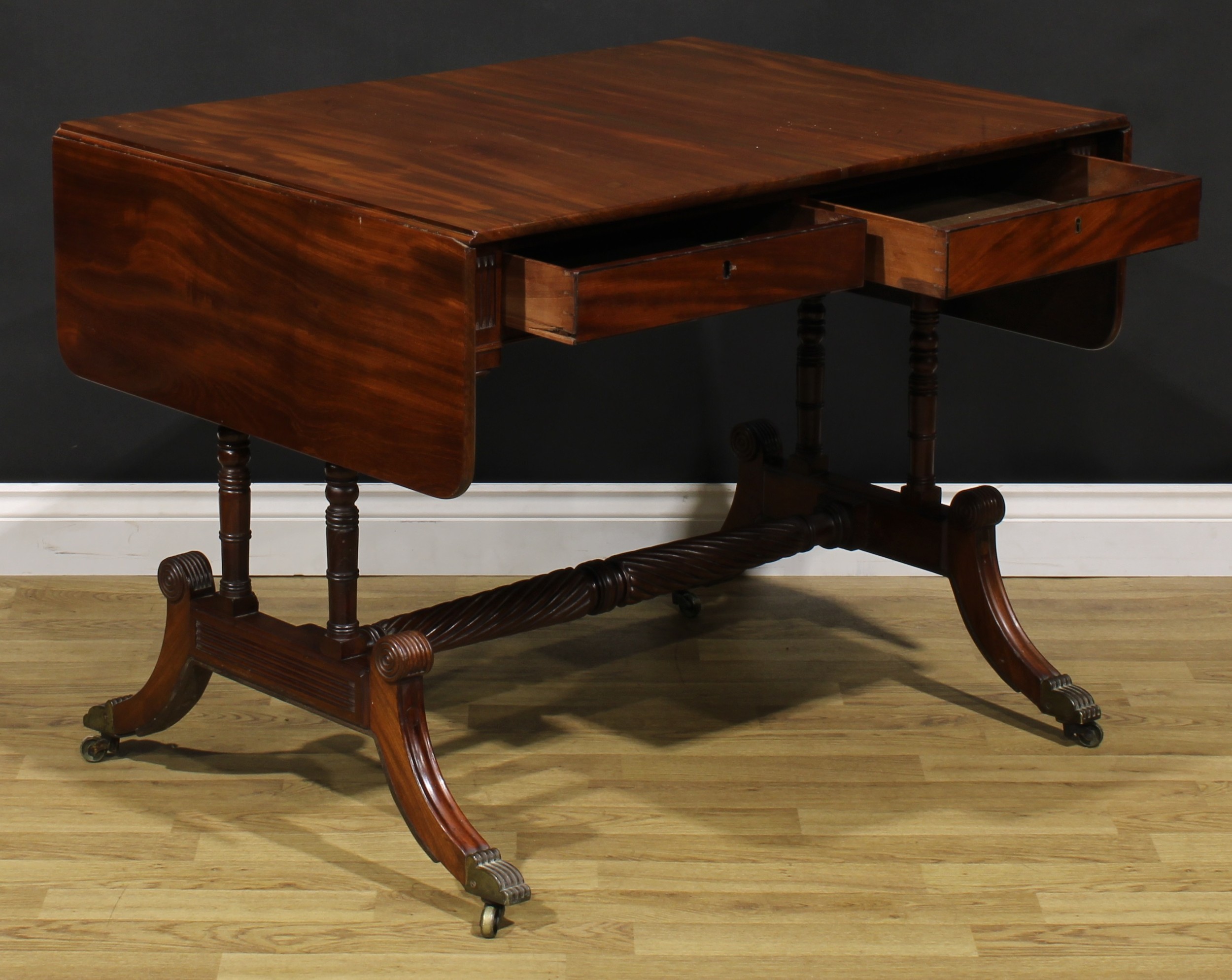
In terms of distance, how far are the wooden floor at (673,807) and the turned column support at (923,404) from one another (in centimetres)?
28

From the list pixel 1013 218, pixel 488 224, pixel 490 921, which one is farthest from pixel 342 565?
pixel 1013 218

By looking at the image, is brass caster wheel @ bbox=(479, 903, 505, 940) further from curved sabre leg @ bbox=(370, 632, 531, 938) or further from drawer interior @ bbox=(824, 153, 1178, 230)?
drawer interior @ bbox=(824, 153, 1178, 230)

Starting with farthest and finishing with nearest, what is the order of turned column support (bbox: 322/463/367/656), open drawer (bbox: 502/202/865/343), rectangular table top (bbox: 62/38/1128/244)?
turned column support (bbox: 322/463/367/656) → rectangular table top (bbox: 62/38/1128/244) → open drawer (bbox: 502/202/865/343)

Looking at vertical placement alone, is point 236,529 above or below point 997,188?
below

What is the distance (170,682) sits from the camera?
262 cm

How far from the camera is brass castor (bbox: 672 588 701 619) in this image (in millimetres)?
3203

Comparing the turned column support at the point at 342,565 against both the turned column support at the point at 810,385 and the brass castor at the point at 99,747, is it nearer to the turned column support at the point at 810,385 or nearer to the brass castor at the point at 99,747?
the brass castor at the point at 99,747

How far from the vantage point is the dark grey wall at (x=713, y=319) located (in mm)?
3186

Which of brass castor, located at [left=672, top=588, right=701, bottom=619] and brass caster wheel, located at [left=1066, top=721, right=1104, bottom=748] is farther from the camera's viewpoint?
brass castor, located at [left=672, top=588, right=701, bottom=619]

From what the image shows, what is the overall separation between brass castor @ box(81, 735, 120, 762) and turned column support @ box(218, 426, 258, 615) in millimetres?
283

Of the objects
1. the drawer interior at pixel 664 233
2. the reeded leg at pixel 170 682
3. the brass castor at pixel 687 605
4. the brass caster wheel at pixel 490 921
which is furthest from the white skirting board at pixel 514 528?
the brass caster wheel at pixel 490 921

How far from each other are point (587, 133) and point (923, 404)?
750 millimetres

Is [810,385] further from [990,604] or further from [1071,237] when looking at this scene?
[1071,237]

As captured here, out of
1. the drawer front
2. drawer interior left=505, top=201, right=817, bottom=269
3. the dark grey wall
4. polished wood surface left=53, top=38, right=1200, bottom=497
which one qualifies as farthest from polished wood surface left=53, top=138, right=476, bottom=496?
the dark grey wall
